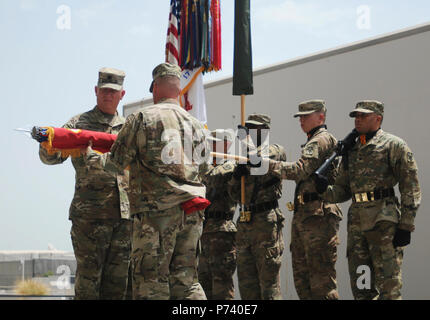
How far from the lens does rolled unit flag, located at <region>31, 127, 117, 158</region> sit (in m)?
4.94

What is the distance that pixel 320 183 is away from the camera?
5.92 metres

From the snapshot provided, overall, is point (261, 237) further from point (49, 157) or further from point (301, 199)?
point (49, 157)

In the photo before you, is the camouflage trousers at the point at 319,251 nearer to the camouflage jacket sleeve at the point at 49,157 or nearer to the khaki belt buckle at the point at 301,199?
the khaki belt buckle at the point at 301,199

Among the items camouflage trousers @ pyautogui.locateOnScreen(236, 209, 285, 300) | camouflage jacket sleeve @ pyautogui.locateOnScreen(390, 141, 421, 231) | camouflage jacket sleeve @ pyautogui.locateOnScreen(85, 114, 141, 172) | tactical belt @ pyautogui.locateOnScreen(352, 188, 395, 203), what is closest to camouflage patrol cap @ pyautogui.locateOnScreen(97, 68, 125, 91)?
camouflage jacket sleeve @ pyautogui.locateOnScreen(85, 114, 141, 172)

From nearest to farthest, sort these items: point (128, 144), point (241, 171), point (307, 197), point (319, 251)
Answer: point (128, 144) → point (319, 251) → point (307, 197) → point (241, 171)

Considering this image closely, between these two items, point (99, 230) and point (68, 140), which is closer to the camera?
point (68, 140)

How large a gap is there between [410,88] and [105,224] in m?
4.20

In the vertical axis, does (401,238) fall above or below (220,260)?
above

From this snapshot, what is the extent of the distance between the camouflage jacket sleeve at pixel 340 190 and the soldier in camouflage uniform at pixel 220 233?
4.79ft

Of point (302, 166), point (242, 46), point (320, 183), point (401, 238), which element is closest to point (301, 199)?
point (302, 166)

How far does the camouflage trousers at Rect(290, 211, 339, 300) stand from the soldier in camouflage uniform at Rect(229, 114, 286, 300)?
290 mm

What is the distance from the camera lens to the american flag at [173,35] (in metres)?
7.13

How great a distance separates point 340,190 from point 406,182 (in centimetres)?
73

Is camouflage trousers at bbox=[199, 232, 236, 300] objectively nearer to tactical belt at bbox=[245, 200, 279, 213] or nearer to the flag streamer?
tactical belt at bbox=[245, 200, 279, 213]
